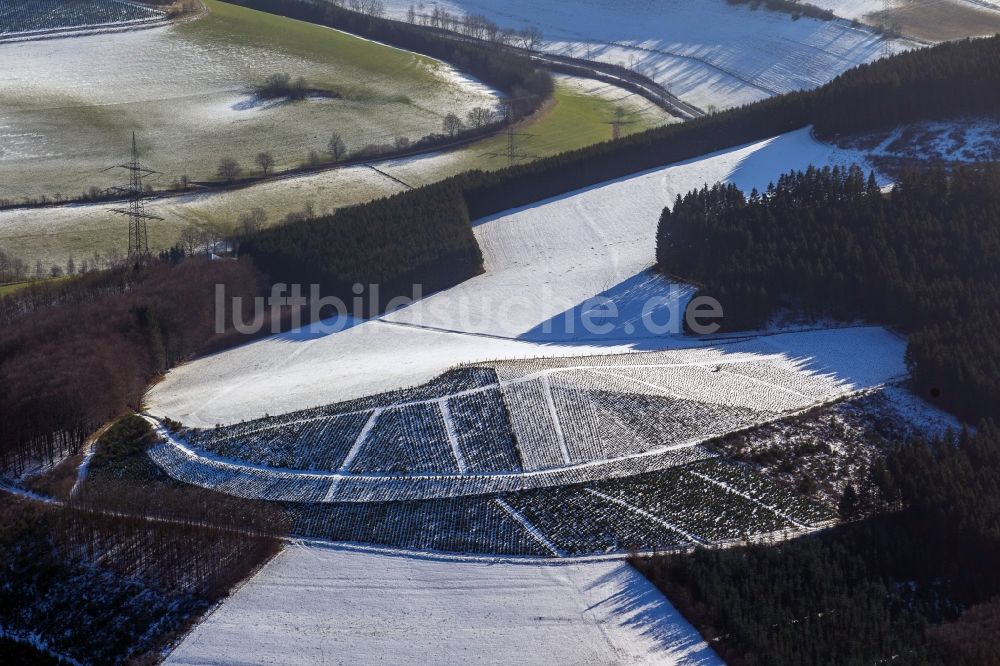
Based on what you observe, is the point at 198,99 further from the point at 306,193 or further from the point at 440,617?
the point at 440,617

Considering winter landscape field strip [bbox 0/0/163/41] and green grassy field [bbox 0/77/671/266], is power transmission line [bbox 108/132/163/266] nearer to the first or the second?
green grassy field [bbox 0/77/671/266]

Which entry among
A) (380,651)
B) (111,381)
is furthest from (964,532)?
(111,381)

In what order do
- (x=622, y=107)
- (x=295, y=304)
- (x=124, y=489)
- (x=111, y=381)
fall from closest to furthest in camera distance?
1. (x=124, y=489)
2. (x=111, y=381)
3. (x=295, y=304)
4. (x=622, y=107)

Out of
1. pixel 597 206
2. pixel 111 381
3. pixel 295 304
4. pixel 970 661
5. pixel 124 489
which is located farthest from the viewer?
pixel 597 206

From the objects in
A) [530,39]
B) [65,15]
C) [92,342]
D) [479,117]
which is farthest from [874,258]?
[65,15]

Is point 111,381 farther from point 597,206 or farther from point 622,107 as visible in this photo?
point 622,107

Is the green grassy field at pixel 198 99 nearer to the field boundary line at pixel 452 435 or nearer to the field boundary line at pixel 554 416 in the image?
the field boundary line at pixel 452 435

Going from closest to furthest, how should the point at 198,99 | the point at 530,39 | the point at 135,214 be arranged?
the point at 135,214 < the point at 198,99 < the point at 530,39
